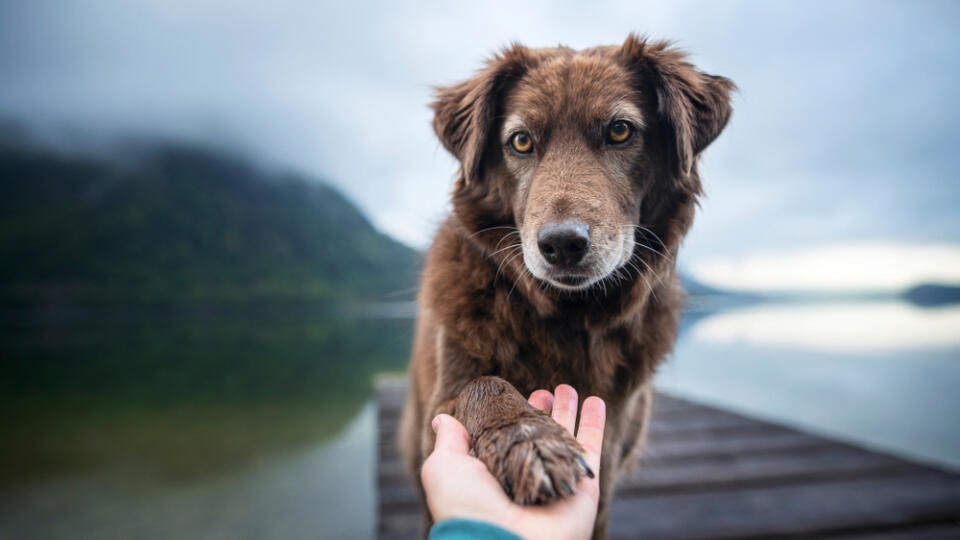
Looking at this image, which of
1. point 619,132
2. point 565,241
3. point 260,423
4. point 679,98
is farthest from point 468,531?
point 260,423

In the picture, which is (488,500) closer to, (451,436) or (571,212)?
(451,436)

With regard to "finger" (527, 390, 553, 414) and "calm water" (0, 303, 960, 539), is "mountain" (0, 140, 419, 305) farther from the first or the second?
"finger" (527, 390, 553, 414)

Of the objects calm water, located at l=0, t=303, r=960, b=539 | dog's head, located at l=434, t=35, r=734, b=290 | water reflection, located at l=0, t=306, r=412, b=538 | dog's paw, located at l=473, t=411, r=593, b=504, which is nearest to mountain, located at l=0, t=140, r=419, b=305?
calm water, located at l=0, t=303, r=960, b=539

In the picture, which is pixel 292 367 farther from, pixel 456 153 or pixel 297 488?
pixel 456 153

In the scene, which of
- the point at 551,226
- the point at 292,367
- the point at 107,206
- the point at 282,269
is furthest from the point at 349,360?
the point at 107,206

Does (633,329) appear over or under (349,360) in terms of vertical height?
over
